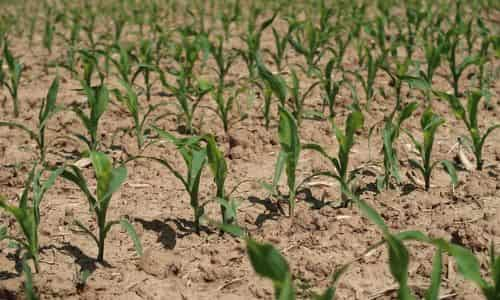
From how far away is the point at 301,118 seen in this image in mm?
3662

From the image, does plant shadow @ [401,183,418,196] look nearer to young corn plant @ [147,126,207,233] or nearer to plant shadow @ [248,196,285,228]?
plant shadow @ [248,196,285,228]

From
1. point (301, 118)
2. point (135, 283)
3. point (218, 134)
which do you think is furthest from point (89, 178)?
point (301, 118)

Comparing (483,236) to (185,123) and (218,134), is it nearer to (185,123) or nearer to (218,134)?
(218,134)

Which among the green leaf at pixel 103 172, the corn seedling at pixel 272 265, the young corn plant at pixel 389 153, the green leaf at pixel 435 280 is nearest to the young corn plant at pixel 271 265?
the corn seedling at pixel 272 265

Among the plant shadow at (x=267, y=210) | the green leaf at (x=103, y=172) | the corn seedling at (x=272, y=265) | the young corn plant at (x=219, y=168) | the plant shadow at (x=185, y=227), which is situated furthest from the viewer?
the plant shadow at (x=267, y=210)

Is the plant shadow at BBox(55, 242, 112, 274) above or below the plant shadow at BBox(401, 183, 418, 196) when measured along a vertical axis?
below

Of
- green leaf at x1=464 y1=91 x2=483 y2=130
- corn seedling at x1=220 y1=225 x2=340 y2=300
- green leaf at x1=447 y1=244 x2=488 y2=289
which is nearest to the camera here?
corn seedling at x1=220 y1=225 x2=340 y2=300

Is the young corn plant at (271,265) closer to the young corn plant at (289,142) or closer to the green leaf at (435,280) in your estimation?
the green leaf at (435,280)

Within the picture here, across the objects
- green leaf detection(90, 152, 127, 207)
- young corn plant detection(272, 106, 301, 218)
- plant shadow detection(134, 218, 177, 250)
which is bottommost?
plant shadow detection(134, 218, 177, 250)

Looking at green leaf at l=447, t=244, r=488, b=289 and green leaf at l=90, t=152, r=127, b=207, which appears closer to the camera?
green leaf at l=447, t=244, r=488, b=289

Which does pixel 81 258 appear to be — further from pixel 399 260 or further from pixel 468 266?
pixel 468 266

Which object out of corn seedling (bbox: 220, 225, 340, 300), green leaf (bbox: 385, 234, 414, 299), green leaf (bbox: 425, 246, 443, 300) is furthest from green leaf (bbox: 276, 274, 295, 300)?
green leaf (bbox: 425, 246, 443, 300)

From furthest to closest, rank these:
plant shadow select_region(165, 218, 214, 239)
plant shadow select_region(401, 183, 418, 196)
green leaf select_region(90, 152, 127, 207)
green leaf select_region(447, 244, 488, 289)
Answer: plant shadow select_region(401, 183, 418, 196) < plant shadow select_region(165, 218, 214, 239) < green leaf select_region(90, 152, 127, 207) < green leaf select_region(447, 244, 488, 289)

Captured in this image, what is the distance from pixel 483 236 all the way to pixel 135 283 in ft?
3.94
